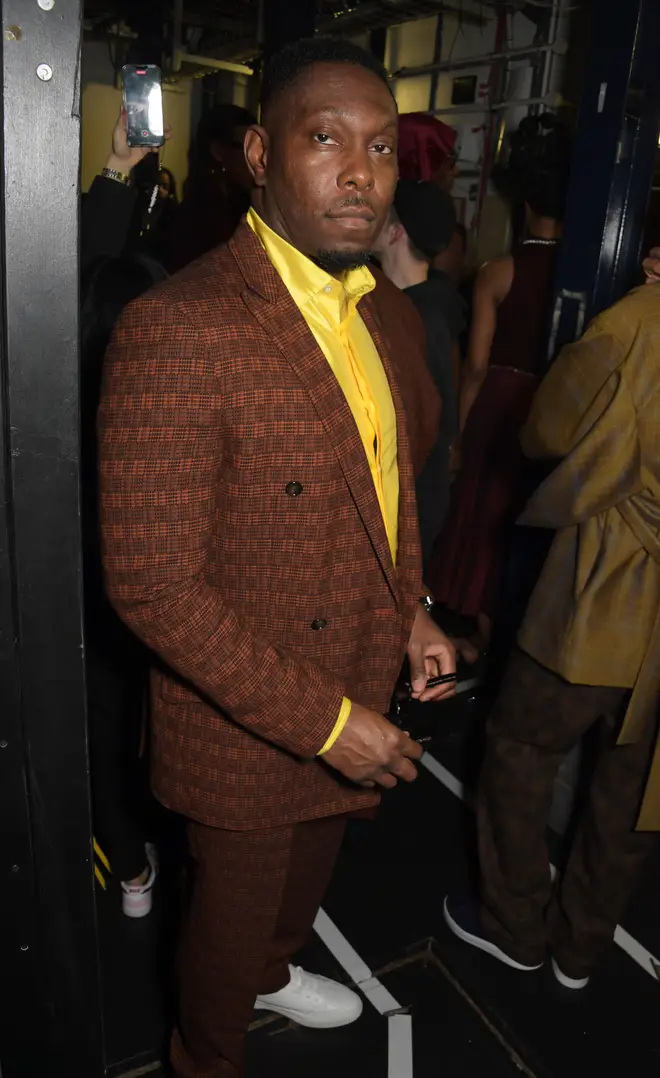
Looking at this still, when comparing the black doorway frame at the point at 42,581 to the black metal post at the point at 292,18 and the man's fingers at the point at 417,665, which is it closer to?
the man's fingers at the point at 417,665

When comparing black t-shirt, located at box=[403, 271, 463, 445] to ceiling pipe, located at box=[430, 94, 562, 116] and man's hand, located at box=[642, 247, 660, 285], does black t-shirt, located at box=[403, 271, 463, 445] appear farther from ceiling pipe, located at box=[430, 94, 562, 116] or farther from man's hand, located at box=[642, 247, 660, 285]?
ceiling pipe, located at box=[430, 94, 562, 116]

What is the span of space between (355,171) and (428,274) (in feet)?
5.49

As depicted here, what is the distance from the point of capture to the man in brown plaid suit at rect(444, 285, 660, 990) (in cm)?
172

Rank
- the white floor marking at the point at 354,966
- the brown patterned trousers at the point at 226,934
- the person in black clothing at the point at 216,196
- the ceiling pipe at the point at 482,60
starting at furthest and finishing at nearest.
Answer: the ceiling pipe at the point at 482,60 < the person in black clothing at the point at 216,196 < the white floor marking at the point at 354,966 < the brown patterned trousers at the point at 226,934

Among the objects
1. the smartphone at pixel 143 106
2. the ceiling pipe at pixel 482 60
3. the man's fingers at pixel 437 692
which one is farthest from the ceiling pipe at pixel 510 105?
the man's fingers at pixel 437 692

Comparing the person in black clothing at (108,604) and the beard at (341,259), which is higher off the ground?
the beard at (341,259)

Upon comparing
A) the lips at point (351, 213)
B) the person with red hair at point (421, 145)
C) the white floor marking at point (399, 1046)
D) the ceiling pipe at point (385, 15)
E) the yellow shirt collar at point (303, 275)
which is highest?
the ceiling pipe at point (385, 15)

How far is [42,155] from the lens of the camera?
747 millimetres

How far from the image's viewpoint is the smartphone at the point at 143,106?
1.62 m

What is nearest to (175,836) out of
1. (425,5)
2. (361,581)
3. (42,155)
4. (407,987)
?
(407,987)

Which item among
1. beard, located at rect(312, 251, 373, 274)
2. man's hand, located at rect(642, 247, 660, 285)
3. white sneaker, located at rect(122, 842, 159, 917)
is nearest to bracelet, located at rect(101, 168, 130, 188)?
beard, located at rect(312, 251, 373, 274)

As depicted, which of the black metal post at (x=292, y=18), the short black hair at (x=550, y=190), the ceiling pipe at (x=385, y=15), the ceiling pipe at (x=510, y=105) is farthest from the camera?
the ceiling pipe at (x=385, y=15)

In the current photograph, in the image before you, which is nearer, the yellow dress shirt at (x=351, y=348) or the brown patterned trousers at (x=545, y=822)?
the yellow dress shirt at (x=351, y=348)

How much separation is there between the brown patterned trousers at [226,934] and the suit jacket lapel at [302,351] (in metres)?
0.67
